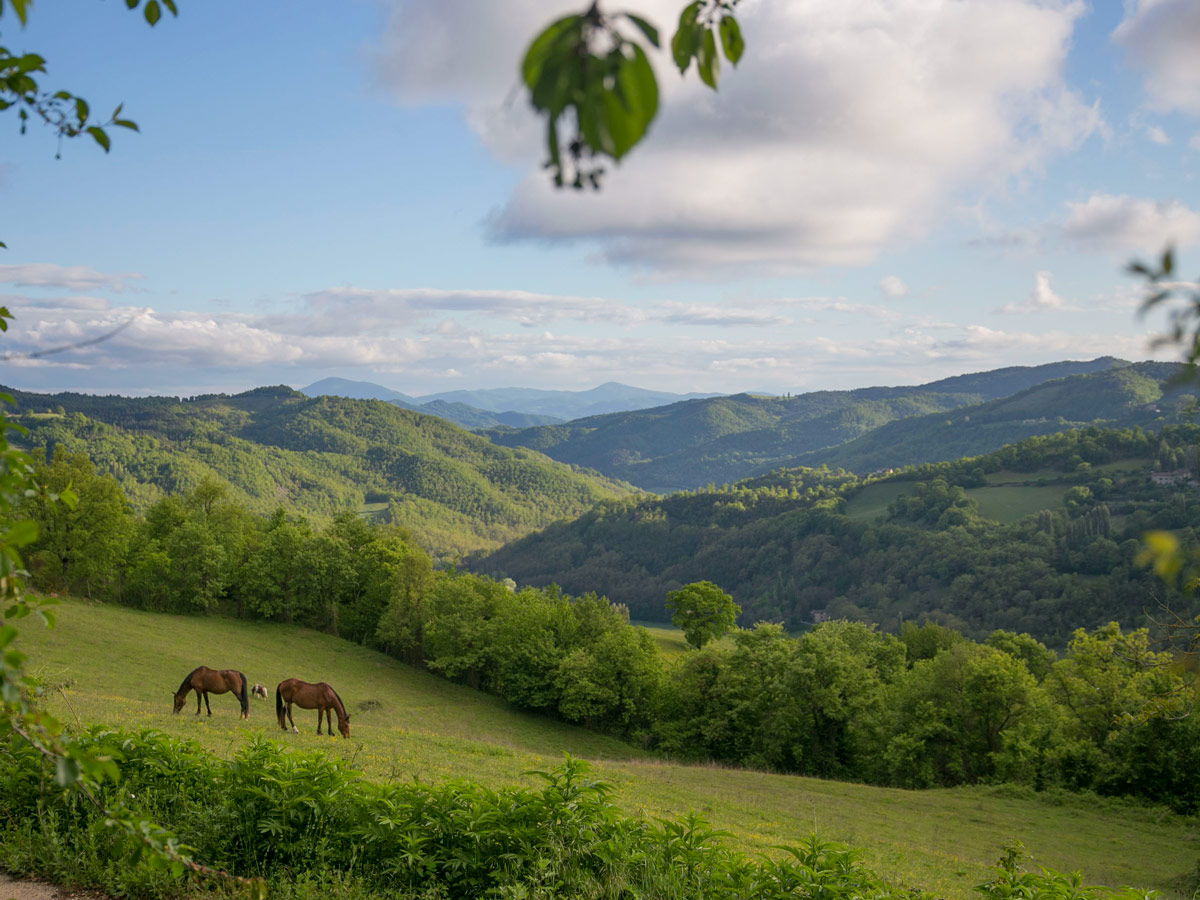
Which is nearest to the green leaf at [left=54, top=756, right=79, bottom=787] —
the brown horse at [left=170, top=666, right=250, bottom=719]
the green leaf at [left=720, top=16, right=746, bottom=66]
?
the green leaf at [left=720, top=16, right=746, bottom=66]

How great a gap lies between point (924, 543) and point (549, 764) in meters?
124

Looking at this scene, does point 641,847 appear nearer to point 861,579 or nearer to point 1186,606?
point 1186,606

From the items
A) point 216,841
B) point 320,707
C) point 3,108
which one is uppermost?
point 3,108

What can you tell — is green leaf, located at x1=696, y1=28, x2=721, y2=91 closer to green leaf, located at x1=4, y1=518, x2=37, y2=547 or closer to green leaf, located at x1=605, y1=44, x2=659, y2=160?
green leaf, located at x1=605, y1=44, x2=659, y2=160

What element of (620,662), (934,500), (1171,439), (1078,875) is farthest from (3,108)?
(1171,439)

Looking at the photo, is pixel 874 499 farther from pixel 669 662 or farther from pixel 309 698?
pixel 309 698

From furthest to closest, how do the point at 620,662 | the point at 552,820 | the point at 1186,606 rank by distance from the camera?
the point at 1186,606
the point at 620,662
the point at 552,820

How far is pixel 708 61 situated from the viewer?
5.87 ft

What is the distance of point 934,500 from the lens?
142750 mm

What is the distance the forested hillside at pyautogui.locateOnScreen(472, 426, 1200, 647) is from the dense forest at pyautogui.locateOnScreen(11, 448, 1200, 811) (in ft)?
180

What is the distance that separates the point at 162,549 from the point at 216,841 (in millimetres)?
46863

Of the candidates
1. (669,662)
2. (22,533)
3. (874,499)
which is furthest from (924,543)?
(22,533)

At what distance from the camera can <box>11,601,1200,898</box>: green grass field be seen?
14.7 metres

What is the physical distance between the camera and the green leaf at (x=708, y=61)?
1.78 meters
